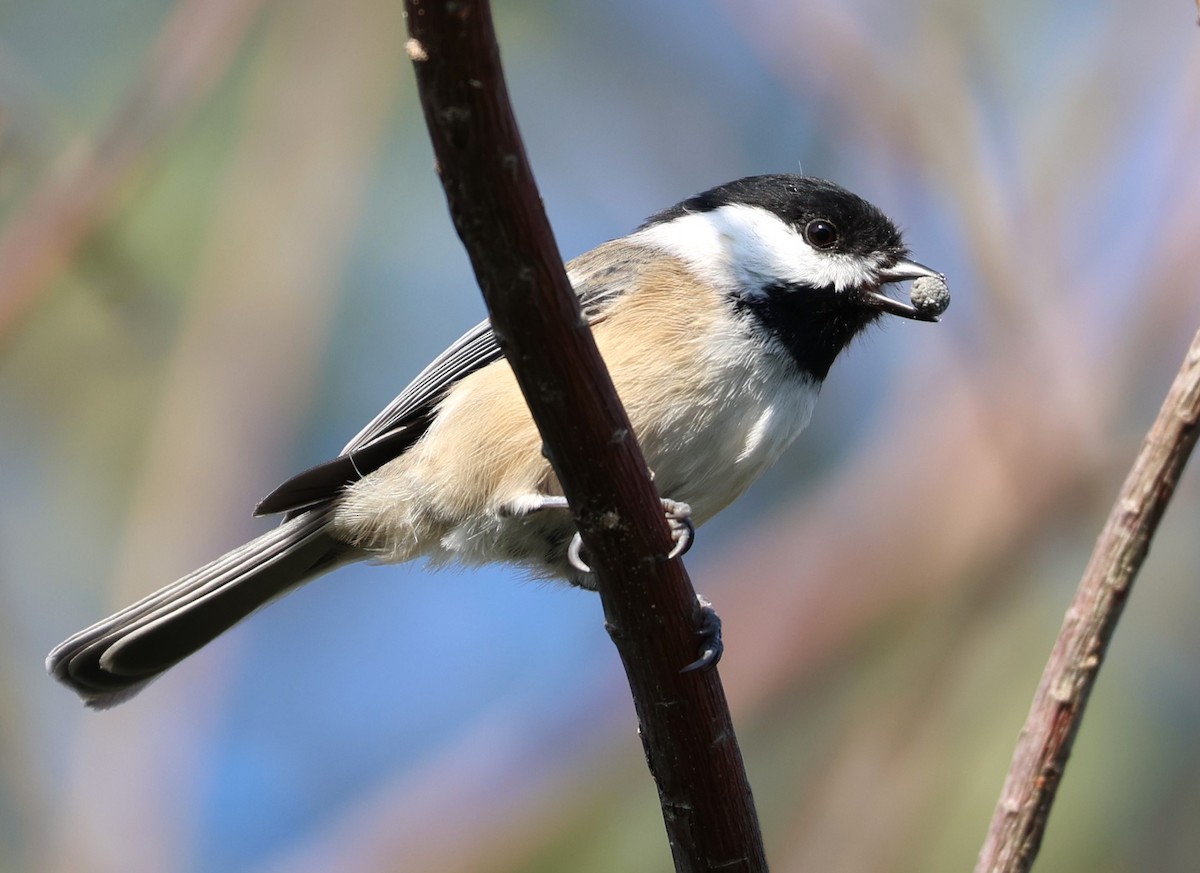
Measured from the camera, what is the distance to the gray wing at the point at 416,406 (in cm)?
251

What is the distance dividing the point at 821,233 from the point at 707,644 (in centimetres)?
131

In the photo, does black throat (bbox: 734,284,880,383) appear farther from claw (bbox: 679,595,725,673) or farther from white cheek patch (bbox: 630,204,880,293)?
claw (bbox: 679,595,725,673)

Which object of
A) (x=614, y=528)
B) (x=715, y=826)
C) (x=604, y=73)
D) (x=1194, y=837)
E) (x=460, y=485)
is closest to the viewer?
(x=614, y=528)

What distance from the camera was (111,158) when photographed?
375 centimetres

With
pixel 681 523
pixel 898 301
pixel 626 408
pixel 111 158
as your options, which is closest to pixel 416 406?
pixel 626 408

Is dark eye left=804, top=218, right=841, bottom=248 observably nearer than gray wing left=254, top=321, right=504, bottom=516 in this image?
No

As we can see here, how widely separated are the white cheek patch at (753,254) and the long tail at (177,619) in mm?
1014

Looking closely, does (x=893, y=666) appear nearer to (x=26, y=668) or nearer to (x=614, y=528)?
(x=614, y=528)

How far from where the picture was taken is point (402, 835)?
339cm

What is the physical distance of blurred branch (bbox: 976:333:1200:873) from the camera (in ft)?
4.75

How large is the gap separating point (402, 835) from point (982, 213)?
2706 mm

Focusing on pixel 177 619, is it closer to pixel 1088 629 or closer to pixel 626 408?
pixel 626 408

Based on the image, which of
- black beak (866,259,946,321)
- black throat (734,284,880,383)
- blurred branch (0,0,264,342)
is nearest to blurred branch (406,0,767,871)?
black throat (734,284,880,383)

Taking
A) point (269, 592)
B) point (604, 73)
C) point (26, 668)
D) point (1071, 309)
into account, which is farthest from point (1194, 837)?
point (26, 668)
